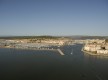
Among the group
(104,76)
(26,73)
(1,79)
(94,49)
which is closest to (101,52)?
(94,49)

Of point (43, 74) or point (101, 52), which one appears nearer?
point (43, 74)

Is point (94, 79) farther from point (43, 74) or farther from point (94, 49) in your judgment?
point (94, 49)

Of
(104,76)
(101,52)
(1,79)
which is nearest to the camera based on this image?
(1,79)

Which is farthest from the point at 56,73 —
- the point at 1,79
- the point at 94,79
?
the point at 1,79

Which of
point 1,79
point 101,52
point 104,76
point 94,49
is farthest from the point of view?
point 94,49

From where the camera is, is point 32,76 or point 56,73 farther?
point 56,73

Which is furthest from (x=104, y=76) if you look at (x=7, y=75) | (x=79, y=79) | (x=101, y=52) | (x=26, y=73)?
(x=101, y=52)

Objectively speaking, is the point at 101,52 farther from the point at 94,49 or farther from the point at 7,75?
the point at 7,75

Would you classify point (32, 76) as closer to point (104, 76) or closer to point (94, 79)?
point (94, 79)

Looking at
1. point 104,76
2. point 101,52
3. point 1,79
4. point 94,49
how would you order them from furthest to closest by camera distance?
point 94,49, point 101,52, point 104,76, point 1,79
